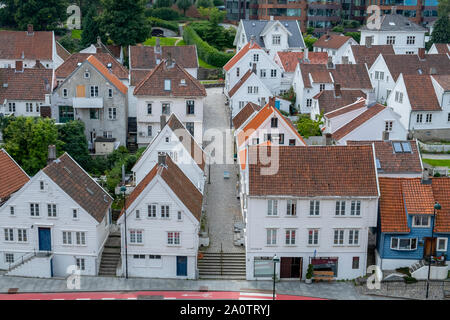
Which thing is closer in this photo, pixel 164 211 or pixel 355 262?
pixel 164 211

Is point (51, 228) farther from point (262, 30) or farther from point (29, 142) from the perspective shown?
point (262, 30)

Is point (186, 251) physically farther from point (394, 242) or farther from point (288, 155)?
point (394, 242)

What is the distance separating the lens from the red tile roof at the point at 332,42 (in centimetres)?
10838

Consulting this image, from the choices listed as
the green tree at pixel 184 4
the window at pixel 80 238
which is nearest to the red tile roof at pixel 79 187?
the window at pixel 80 238

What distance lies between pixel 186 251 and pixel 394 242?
15.7 metres

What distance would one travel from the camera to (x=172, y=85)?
6938 cm

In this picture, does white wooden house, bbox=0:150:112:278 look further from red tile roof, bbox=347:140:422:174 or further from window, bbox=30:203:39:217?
red tile roof, bbox=347:140:422:174

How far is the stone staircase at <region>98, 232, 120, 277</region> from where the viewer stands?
46.7 metres

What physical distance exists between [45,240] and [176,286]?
1080cm

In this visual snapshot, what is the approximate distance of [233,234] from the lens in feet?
165

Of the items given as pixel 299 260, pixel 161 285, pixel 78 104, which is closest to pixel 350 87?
pixel 78 104

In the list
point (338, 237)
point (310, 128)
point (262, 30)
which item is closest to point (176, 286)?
point (338, 237)

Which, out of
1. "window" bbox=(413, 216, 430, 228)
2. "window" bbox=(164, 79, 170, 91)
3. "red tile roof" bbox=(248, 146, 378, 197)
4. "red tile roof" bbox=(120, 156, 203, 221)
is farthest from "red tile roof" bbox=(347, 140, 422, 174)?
"window" bbox=(164, 79, 170, 91)

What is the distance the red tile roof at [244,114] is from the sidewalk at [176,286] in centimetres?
2768
